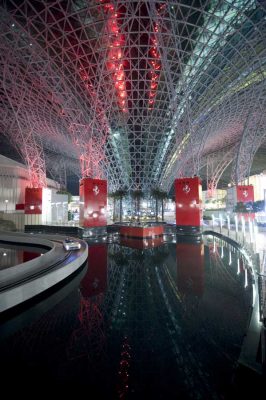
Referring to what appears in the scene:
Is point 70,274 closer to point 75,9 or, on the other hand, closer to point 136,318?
point 136,318

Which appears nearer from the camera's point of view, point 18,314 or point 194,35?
point 18,314

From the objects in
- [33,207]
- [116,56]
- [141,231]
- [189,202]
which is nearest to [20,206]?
[33,207]

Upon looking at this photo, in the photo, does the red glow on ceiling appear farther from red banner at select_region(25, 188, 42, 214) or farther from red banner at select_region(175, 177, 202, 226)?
red banner at select_region(25, 188, 42, 214)

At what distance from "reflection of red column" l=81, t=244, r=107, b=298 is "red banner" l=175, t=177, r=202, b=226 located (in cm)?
1580

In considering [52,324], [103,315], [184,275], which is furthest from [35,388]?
[184,275]

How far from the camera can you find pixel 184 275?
11.3m

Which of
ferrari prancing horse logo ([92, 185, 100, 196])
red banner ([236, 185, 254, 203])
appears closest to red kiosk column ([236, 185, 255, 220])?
red banner ([236, 185, 254, 203])

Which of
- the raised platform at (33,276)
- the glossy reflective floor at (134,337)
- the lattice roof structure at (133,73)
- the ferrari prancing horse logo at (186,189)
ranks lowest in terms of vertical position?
the glossy reflective floor at (134,337)

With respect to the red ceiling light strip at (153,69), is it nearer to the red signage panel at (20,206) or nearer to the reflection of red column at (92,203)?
the reflection of red column at (92,203)

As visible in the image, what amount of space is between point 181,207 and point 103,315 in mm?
24311

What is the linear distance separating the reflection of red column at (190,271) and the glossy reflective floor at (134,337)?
9cm

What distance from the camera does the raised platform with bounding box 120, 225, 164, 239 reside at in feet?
83.3

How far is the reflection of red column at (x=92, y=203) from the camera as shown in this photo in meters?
27.6

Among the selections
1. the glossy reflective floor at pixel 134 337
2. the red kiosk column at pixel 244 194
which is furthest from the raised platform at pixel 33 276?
the red kiosk column at pixel 244 194
